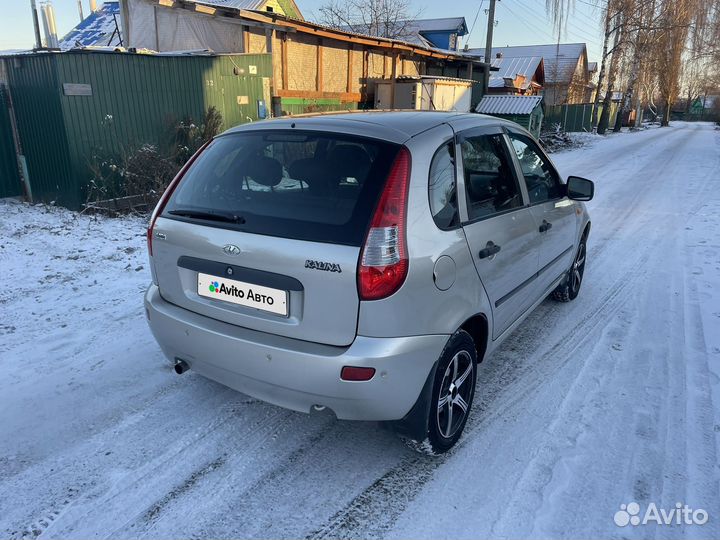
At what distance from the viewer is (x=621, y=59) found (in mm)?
37844

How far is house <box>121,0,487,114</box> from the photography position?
1199cm

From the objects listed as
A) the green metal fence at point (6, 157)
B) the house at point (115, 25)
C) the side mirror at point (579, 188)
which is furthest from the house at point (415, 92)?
the side mirror at point (579, 188)

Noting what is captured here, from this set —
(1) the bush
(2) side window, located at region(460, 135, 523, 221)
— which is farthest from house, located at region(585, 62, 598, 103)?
(2) side window, located at region(460, 135, 523, 221)

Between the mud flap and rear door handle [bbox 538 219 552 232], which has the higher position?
rear door handle [bbox 538 219 552 232]

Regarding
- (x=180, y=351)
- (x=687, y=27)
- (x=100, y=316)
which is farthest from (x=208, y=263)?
(x=687, y=27)

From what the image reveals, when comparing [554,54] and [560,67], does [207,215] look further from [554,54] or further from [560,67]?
[554,54]

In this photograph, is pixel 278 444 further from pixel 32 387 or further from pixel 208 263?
pixel 32 387

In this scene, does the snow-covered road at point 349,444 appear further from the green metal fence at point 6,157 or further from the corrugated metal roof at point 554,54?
the corrugated metal roof at point 554,54

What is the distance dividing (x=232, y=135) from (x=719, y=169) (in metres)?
17.3

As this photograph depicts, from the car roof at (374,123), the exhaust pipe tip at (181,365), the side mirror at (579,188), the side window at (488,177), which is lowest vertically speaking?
the exhaust pipe tip at (181,365)

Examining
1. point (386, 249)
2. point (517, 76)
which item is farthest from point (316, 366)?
point (517, 76)

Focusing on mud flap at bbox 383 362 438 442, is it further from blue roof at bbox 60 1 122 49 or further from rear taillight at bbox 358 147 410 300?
blue roof at bbox 60 1 122 49

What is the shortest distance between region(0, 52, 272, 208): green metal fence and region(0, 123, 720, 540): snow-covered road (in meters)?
3.82

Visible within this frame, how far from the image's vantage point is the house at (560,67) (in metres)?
44.8
